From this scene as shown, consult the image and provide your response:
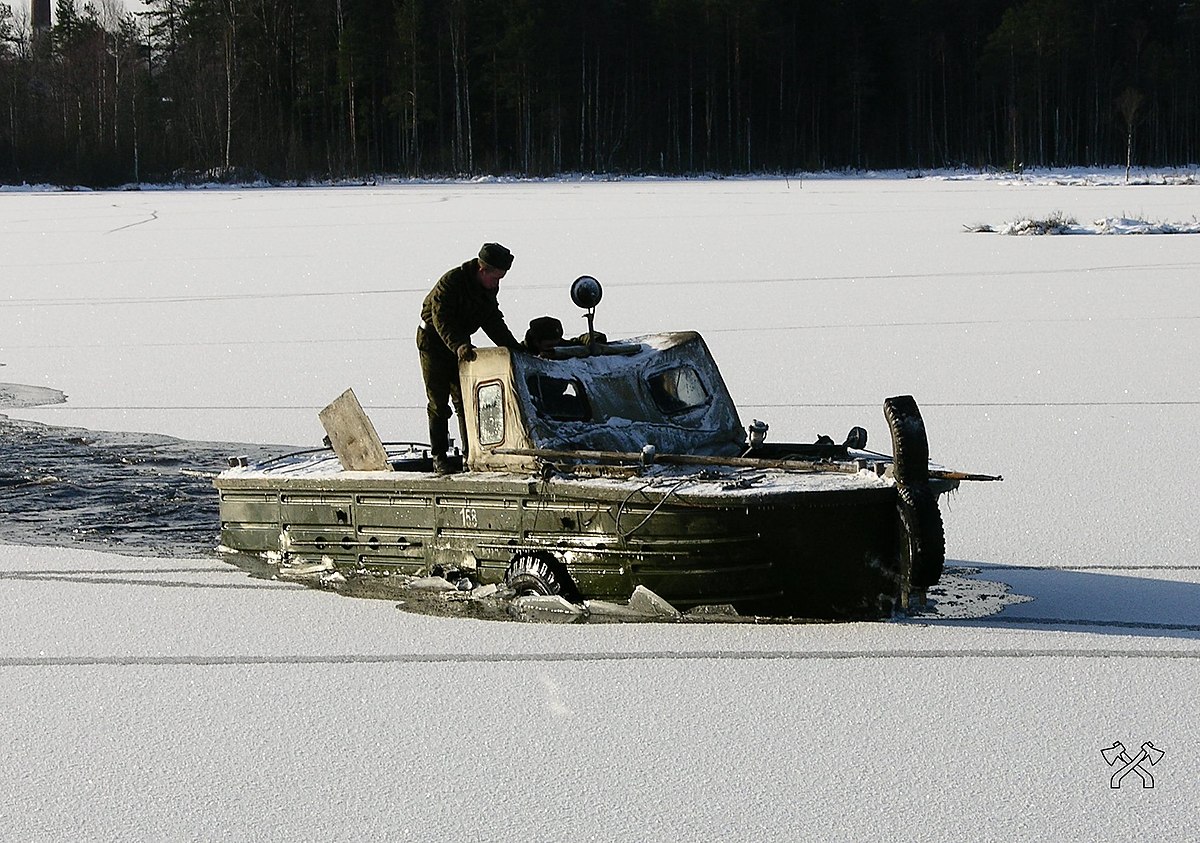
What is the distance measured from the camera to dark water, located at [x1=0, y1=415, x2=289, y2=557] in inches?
363

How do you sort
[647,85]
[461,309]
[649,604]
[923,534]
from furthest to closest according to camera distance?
[647,85] < [461,309] < [649,604] < [923,534]

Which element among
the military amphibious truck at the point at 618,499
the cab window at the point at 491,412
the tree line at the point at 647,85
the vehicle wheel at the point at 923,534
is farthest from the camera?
the tree line at the point at 647,85

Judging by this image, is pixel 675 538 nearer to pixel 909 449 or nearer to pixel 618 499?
pixel 618 499

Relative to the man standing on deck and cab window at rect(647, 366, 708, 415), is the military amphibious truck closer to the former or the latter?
cab window at rect(647, 366, 708, 415)

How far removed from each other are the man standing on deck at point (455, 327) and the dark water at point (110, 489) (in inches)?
63.5

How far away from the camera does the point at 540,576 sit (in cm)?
727

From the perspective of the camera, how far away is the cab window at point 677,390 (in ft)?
27.9

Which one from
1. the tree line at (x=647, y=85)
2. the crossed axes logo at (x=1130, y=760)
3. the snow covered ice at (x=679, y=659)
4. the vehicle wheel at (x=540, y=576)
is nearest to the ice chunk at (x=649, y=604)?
the snow covered ice at (x=679, y=659)

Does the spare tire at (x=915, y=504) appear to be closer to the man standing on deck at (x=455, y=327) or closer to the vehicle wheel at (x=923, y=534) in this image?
the vehicle wheel at (x=923, y=534)

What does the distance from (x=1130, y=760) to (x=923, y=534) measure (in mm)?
1684

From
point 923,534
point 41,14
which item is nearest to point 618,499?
point 923,534

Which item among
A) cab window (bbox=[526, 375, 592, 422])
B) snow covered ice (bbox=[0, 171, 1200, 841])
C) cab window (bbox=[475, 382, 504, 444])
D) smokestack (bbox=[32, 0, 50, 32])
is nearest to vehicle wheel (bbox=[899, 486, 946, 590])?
snow covered ice (bbox=[0, 171, 1200, 841])

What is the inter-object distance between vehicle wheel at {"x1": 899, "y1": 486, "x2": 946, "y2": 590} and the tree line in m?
52.3

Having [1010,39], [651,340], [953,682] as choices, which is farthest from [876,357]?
[1010,39]
